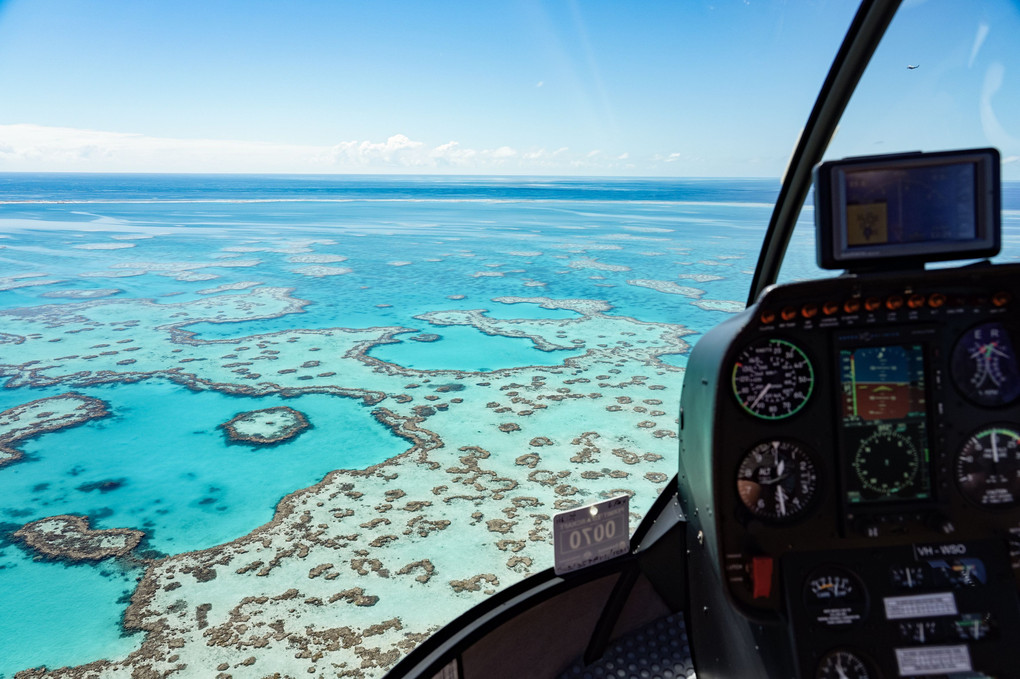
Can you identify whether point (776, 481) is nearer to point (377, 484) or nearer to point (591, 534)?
point (591, 534)

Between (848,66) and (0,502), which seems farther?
(0,502)

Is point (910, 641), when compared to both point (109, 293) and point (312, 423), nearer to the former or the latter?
point (312, 423)

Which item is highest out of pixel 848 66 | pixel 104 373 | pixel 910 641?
pixel 848 66

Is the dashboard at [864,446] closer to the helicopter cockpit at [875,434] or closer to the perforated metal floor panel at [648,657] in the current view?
the helicopter cockpit at [875,434]

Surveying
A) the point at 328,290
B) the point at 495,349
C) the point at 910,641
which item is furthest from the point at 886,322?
the point at 328,290

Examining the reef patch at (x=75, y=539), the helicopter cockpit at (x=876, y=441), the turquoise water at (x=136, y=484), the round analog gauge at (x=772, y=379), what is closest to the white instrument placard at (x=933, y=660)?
the helicopter cockpit at (x=876, y=441)

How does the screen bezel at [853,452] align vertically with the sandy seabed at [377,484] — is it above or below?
above

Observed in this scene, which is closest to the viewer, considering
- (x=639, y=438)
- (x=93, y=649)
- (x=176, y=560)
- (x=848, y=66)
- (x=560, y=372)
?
(x=848, y=66)
